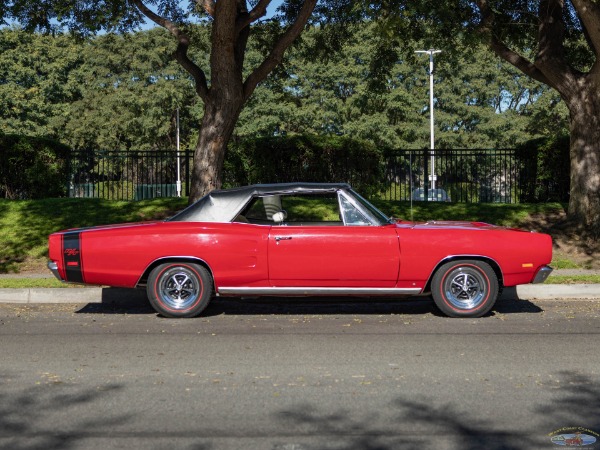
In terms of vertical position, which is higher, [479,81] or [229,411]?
[479,81]

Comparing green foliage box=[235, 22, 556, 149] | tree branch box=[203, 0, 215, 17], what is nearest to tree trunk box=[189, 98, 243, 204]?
tree branch box=[203, 0, 215, 17]

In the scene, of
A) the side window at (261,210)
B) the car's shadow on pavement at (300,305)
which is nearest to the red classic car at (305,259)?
the side window at (261,210)

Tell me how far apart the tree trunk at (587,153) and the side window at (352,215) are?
7.58 metres

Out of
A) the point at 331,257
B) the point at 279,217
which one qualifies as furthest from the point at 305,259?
the point at 279,217

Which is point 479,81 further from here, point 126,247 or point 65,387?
point 65,387

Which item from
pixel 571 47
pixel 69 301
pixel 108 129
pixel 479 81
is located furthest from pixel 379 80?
pixel 108 129

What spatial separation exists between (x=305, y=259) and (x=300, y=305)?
1.47 m

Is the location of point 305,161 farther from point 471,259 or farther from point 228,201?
point 471,259

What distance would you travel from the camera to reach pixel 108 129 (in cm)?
5591

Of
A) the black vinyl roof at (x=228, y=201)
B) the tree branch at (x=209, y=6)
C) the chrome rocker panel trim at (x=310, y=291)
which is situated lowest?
the chrome rocker panel trim at (x=310, y=291)

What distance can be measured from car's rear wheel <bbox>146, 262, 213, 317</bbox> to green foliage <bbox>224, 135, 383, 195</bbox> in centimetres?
1259

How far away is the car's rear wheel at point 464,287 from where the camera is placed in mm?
9477

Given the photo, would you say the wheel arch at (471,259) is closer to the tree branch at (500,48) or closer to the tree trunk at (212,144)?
the tree trunk at (212,144)

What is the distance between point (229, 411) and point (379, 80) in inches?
611
